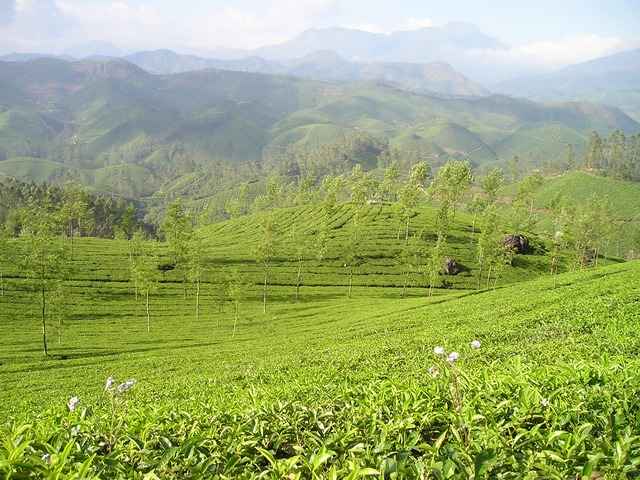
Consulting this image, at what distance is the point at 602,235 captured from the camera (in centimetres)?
8300

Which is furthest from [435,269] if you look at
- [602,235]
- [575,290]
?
[602,235]

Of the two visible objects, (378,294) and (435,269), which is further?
(378,294)

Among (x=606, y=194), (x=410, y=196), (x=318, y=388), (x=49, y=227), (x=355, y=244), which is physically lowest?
(x=355, y=244)

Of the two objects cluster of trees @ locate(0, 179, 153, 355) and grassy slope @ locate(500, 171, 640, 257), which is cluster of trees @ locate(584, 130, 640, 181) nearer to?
grassy slope @ locate(500, 171, 640, 257)

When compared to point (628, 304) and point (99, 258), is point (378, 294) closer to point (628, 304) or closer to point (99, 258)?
point (628, 304)

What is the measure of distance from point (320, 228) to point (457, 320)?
78.7 metres

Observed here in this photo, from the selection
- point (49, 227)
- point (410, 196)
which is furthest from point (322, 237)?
point (49, 227)

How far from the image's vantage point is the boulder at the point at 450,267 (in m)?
84.4

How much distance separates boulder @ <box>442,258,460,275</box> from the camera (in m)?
84.4

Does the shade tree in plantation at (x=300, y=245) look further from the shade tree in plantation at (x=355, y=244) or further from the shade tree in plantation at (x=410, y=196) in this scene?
the shade tree in plantation at (x=410, y=196)

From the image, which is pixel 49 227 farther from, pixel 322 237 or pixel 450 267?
pixel 450 267

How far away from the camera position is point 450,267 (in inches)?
3344

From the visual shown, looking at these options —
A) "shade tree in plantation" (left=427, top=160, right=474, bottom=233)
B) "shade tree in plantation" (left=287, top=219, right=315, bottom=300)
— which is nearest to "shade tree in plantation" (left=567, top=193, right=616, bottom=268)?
"shade tree in plantation" (left=427, top=160, right=474, bottom=233)

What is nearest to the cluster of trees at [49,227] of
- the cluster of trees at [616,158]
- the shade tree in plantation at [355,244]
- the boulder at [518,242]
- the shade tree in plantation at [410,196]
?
the shade tree in plantation at [355,244]
